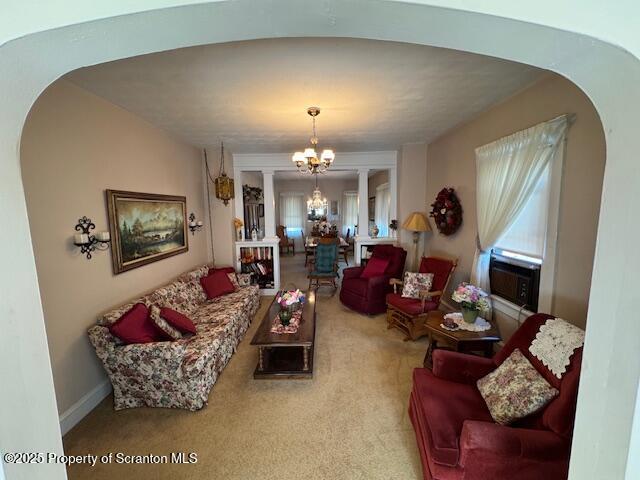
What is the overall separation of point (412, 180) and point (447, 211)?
111 cm

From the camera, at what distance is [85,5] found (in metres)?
0.69

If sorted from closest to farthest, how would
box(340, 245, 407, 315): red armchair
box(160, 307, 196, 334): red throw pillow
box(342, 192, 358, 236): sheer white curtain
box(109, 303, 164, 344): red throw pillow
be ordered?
box(109, 303, 164, 344): red throw pillow, box(160, 307, 196, 334): red throw pillow, box(340, 245, 407, 315): red armchair, box(342, 192, 358, 236): sheer white curtain

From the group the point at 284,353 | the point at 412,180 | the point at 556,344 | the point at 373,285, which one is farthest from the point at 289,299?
the point at 412,180

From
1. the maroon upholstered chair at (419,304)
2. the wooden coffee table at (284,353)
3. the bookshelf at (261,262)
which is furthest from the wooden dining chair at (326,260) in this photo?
the wooden coffee table at (284,353)

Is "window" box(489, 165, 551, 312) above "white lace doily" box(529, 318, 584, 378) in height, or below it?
above

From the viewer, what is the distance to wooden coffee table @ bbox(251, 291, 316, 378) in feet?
7.97

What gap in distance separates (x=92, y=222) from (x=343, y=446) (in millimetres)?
2697

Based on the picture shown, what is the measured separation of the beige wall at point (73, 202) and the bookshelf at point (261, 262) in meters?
2.01

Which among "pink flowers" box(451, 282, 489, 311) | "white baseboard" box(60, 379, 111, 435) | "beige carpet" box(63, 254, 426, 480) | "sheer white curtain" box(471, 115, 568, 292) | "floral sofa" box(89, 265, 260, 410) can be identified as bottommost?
"beige carpet" box(63, 254, 426, 480)

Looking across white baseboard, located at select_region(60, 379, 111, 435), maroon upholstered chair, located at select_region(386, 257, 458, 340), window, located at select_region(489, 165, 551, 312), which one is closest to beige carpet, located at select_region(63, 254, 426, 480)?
white baseboard, located at select_region(60, 379, 111, 435)

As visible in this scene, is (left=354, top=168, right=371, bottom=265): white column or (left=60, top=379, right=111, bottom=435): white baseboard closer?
(left=60, top=379, right=111, bottom=435): white baseboard

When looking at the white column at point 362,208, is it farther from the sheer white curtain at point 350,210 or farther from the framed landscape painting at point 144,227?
the sheer white curtain at point 350,210

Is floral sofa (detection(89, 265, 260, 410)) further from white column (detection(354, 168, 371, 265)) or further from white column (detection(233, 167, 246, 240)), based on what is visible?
white column (detection(354, 168, 371, 265))

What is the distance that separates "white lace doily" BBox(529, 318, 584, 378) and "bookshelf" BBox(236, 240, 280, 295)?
379 centimetres
